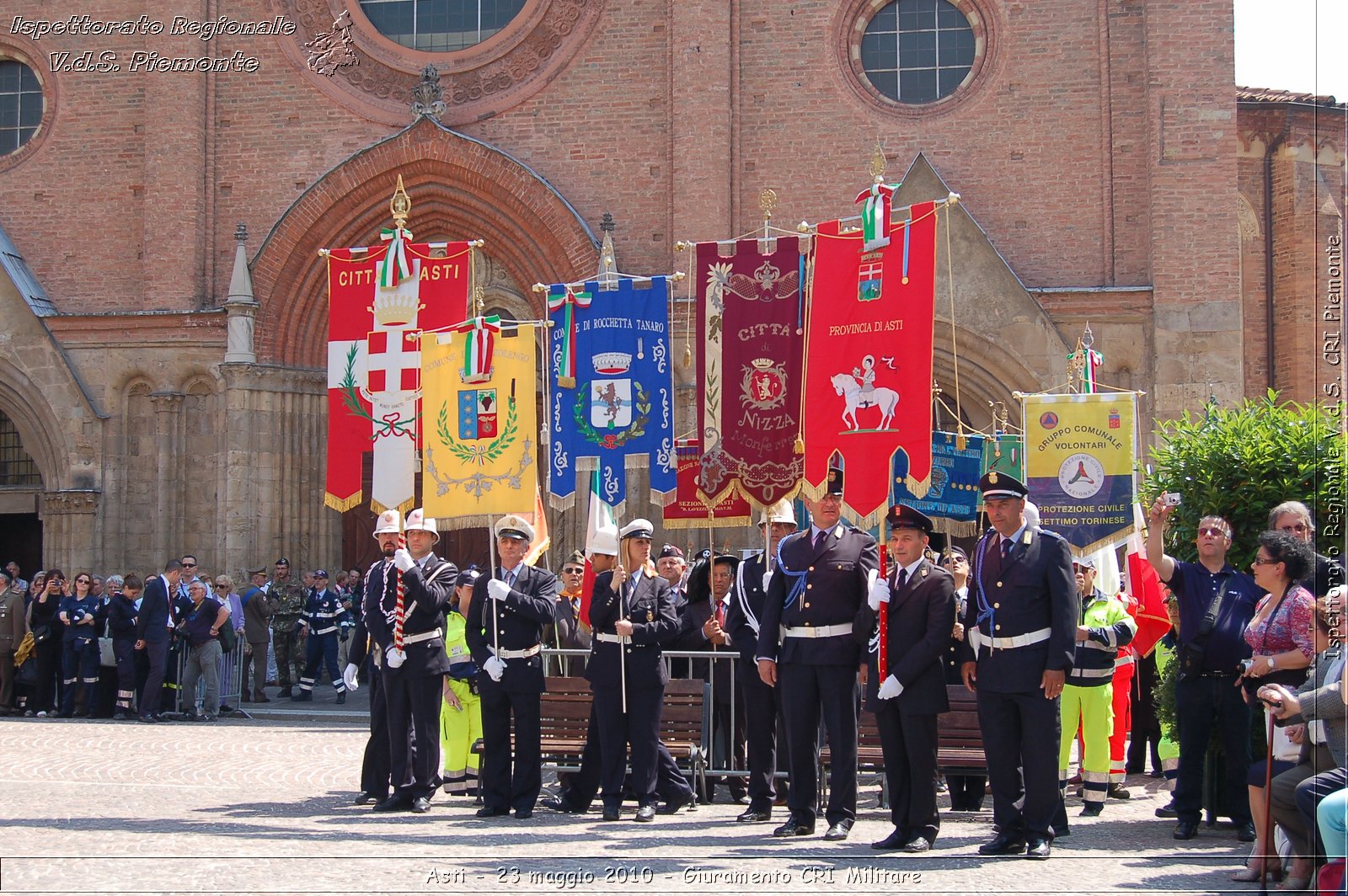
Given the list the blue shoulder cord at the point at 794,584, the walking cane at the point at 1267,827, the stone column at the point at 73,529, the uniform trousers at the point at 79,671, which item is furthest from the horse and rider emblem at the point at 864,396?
the stone column at the point at 73,529

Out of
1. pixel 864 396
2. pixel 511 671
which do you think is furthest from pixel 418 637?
pixel 864 396

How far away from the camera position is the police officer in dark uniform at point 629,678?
408 inches

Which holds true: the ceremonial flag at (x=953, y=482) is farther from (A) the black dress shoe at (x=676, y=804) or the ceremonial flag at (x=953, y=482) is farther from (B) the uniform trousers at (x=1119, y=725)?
(A) the black dress shoe at (x=676, y=804)

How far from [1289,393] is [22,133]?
19.4 meters

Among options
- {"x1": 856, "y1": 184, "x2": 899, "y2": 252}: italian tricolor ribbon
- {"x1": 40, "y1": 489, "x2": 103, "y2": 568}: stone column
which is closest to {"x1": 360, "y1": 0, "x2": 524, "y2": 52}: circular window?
{"x1": 40, "y1": 489, "x2": 103, "y2": 568}: stone column

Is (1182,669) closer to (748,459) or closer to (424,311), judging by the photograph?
(748,459)

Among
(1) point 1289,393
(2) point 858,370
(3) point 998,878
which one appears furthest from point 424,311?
(1) point 1289,393

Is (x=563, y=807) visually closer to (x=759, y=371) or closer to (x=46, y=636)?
(x=759, y=371)

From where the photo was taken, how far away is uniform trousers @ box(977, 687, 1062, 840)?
8578 mm

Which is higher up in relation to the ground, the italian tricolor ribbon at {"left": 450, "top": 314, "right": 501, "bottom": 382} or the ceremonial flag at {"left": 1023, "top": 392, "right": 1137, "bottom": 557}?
the italian tricolor ribbon at {"left": 450, "top": 314, "right": 501, "bottom": 382}

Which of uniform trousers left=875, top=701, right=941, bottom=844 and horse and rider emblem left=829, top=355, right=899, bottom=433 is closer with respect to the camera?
uniform trousers left=875, top=701, right=941, bottom=844

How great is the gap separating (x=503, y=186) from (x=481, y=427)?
902 cm

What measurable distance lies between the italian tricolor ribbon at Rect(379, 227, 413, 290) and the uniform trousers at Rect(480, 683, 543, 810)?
5.07 m

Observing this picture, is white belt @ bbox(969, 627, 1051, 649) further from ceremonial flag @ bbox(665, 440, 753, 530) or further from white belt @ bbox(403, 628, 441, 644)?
ceremonial flag @ bbox(665, 440, 753, 530)
